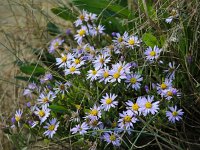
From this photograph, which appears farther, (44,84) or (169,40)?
(44,84)

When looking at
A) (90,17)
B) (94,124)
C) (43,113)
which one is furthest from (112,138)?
(90,17)

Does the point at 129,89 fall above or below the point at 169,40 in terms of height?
below

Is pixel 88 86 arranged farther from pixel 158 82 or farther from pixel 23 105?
pixel 23 105

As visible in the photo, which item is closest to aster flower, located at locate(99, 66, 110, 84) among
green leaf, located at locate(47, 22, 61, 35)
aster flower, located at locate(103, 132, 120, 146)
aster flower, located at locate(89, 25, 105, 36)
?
aster flower, located at locate(103, 132, 120, 146)

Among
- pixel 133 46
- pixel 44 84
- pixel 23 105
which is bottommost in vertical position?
pixel 23 105

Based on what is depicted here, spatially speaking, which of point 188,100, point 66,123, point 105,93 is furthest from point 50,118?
point 188,100

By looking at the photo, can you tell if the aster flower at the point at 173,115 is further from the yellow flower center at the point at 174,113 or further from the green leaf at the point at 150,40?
the green leaf at the point at 150,40

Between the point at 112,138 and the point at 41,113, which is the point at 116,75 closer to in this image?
the point at 112,138

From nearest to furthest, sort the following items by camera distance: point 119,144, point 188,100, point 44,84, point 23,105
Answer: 1. point 119,144
2. point 188,100
3. point 44,84
4. point 23,105
